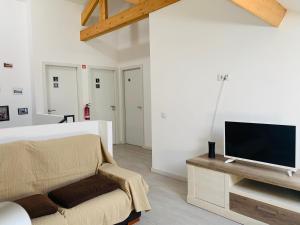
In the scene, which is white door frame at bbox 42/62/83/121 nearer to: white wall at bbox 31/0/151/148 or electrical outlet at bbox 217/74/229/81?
white wall at bbox 31/0/151/148

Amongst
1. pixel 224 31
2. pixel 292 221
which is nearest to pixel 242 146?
pixel 292 221

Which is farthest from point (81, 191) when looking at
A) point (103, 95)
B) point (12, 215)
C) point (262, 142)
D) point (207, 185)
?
point (103, 95)

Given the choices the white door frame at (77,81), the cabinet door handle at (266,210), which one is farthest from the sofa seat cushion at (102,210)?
the white door frame at (77,81)

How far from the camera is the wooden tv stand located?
2213mm

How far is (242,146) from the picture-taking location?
2.67m

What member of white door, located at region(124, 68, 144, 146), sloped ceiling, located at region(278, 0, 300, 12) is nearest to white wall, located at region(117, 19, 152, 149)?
white door, located at region(124, 68, 144, 146)

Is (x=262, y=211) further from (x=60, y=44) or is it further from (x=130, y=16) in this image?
(x=60, y=44)

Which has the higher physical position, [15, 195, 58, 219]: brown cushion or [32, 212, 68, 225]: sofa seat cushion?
[15, 195, 58, 219]: brown cushion

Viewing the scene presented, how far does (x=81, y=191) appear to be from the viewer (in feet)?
7.30

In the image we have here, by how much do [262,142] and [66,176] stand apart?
2076 millimetres

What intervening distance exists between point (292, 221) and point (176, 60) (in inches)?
98.6

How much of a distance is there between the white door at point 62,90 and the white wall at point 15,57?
46 cm

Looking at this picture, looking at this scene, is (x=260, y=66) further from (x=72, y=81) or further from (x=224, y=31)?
(x=72, y=81)

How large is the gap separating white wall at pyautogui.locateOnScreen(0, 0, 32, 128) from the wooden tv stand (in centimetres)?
370
